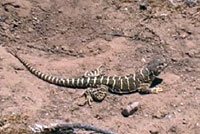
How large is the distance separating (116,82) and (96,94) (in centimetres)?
50

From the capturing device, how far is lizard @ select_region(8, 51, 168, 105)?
10.6 meters

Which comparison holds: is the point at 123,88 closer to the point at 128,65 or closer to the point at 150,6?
the point at 128,65

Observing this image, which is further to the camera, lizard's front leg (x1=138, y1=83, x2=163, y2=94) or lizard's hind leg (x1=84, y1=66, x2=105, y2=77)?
lizard's hind leg (x1=84, y1=66, x2=105, y2=77)

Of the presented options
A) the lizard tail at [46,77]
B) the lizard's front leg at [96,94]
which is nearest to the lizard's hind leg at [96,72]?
the lizard's front leg at [96,94]

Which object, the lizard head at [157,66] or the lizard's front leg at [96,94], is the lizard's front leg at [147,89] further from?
the lizard's front leg at [96,94]

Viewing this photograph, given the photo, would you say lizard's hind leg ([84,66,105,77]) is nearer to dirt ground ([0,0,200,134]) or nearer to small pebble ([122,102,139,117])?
dirt ground ([0,0,200,134])

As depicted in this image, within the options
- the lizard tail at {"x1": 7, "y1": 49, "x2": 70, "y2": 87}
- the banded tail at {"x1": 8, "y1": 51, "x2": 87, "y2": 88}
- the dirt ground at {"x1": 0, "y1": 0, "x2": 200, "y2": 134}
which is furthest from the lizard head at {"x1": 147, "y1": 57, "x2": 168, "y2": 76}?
the lizard tail at {"x1": 7, "y1": 49, "x2": 70, "y2": 87}

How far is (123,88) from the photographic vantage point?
10641 millimetres

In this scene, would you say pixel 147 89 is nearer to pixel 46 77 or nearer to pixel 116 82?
pixel 116 82

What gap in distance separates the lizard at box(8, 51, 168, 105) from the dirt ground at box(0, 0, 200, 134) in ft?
0.45

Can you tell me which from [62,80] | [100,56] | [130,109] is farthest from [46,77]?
[130,109]

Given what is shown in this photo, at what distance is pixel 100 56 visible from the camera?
37.3 ft

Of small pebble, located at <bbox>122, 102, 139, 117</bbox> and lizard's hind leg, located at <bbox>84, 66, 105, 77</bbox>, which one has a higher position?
lizard's hind leg, located at <bbox>84, 66, 105, 77</bbox>

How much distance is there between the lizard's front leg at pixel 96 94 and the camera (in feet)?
34.4
